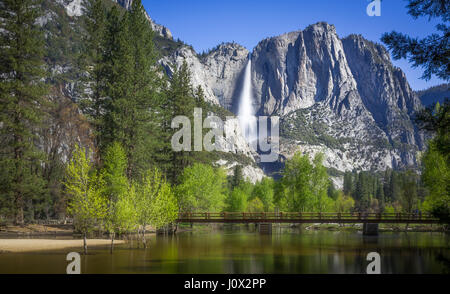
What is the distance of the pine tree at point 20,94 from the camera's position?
125 ft

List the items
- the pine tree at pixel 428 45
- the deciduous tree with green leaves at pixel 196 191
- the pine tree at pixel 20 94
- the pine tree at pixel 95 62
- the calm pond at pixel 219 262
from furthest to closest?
the deciduous tree with green leaves at pixel 196 191 → the pine tree at pixel 95 62 → the pine tree at pixel 20 94 → the calm pond at pixel 219 262 → the pine tree at pixel 428 45

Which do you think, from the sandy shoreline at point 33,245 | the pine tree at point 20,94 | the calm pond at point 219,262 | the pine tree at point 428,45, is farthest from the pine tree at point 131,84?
the pine tree at point 428,45

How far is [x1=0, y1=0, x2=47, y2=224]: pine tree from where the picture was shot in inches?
1496

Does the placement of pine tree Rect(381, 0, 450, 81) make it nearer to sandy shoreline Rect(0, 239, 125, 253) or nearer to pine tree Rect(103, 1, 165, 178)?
sandy shoreline Rect(0, 239, 125, 253)

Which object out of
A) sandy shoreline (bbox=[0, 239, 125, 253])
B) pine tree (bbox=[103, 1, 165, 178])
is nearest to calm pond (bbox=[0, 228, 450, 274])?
sandy shoreline (bbox=[0, 239, 125, 253])

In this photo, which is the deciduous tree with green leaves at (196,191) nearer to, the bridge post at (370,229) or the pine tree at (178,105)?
the pine tree at (178,105)

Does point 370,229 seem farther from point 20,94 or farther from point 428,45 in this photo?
point 20,94

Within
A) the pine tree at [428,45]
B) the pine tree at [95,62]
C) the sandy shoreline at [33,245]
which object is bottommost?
the sandy shoreline at [33,245]

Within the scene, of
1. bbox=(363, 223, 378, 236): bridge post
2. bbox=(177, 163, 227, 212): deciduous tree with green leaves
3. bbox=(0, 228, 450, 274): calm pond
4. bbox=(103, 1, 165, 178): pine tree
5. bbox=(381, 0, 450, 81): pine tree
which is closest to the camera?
bbox=(381, 0, 450, 81): pine tree

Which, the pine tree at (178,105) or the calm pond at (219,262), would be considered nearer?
the calm pond at (219,262)

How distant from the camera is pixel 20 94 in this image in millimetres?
39750
